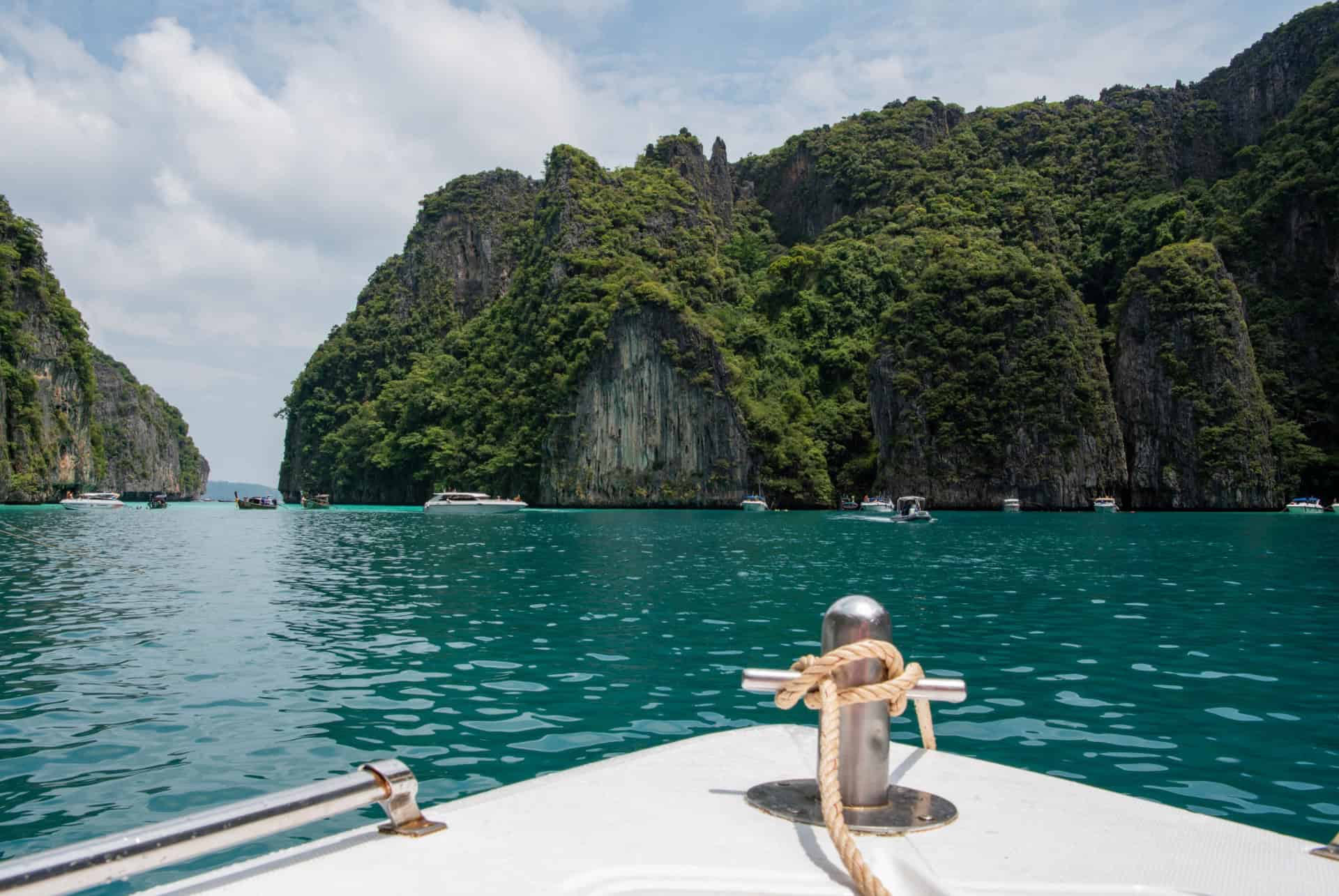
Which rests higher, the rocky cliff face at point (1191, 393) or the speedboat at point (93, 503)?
the rocky cliff face at point (1191, 393)

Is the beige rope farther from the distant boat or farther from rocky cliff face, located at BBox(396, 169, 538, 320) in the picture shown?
rocky cliff face, located at BBox(396, 169, 538, 320)

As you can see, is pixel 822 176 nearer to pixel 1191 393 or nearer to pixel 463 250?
pixel 463 250

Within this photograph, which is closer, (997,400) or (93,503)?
(93,503)

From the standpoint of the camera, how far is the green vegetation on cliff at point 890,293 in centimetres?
9456

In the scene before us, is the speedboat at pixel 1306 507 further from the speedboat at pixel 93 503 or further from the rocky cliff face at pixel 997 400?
the speedboat at pixel 93 503

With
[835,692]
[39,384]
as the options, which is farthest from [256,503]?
[835,692]

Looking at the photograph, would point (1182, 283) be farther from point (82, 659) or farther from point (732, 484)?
point (82, 659)

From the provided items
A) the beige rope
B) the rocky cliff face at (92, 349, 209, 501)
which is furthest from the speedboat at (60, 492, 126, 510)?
the beige rope

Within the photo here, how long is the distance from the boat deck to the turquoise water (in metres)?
3.58

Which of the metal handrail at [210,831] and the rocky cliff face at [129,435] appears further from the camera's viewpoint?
the rocky cliff face at [129,435]

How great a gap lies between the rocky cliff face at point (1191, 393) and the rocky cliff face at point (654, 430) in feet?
141

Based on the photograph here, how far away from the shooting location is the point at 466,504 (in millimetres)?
83500

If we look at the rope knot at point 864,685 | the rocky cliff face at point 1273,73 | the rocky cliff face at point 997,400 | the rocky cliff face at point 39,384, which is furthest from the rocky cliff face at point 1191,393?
the rocky cliff face at point 39,384

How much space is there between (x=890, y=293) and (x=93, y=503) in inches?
3778
